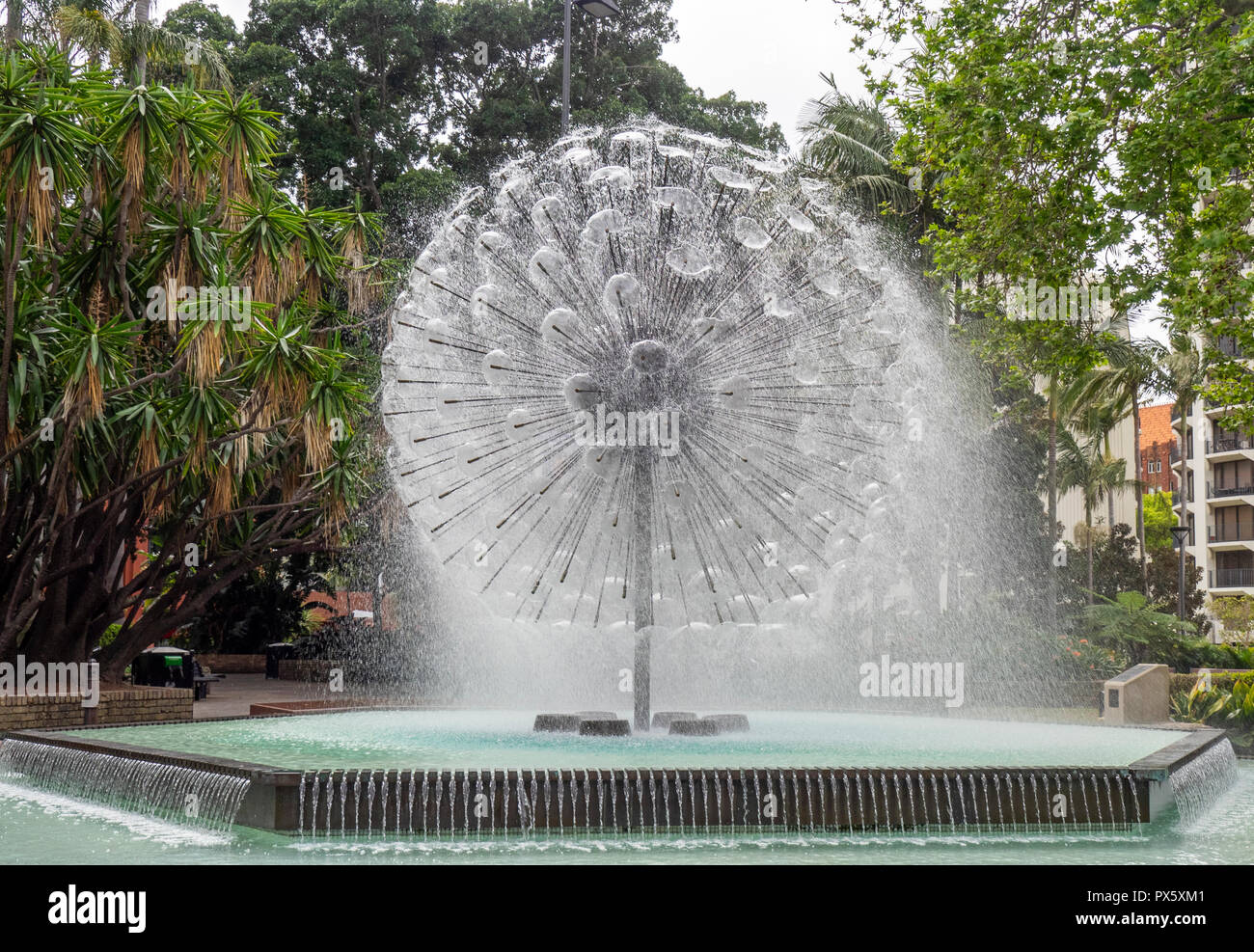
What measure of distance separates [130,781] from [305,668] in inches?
768

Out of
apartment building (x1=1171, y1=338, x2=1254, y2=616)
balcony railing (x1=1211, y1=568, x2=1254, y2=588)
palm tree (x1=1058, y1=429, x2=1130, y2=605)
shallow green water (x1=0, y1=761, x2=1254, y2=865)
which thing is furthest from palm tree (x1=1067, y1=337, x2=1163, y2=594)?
balcony railing (x1=1211, y1=568, x2=1254, y2=588)

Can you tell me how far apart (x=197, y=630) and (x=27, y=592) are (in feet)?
54.1

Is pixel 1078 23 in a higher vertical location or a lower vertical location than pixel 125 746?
higher

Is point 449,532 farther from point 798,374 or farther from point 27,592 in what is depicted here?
point 27,592

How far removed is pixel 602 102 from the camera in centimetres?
3475

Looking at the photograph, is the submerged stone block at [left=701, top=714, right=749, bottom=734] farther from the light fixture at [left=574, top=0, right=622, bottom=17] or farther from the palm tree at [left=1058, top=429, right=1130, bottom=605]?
the palm tree at [left=1058, top=429, right=1130, bottom=605]

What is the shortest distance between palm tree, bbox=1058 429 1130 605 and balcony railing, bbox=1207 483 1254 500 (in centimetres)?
558

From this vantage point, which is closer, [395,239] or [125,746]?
[125,746]

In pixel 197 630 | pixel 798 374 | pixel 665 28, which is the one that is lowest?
pixel 197 630

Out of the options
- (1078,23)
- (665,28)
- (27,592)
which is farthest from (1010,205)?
(665,28)

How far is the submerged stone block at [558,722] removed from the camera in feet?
42.7

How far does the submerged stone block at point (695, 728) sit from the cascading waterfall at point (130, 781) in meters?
4.92

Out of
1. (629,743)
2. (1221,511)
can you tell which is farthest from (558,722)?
Answer: (1221,511)
